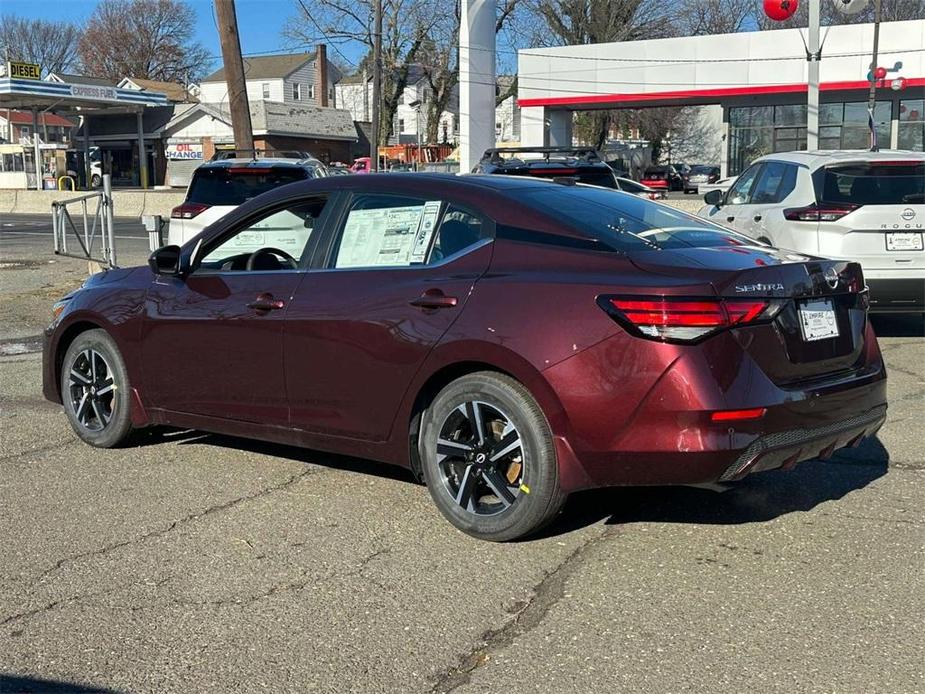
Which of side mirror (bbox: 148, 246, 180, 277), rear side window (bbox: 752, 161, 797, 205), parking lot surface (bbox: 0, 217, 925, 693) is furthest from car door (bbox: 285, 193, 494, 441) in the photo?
rear side window (bbox: 752, 161, 797, 205)

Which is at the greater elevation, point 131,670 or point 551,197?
point 551,197

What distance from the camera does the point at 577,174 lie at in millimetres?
11016

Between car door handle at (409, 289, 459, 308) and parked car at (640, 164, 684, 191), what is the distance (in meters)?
48.7

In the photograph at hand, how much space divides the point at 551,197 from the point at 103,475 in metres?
2.87

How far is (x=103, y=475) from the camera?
5.50 metres

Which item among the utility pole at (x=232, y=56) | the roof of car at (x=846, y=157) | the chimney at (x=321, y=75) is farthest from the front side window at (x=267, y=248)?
the chimney at (x=321, y=75)

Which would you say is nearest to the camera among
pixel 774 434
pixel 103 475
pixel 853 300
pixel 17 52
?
pixel 774 434

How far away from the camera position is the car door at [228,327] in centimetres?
514

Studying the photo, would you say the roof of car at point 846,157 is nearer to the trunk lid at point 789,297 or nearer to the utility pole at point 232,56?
the trunk lid at point 789,297

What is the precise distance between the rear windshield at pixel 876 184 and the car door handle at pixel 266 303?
18.8 feet

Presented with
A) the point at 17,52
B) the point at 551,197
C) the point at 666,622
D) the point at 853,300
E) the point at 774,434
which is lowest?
the point at 666,622

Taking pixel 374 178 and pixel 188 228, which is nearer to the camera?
pixel 374 178

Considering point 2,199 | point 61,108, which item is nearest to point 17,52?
point 61,108

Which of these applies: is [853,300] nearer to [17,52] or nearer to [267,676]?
[267,676]
